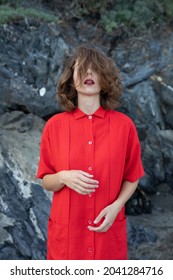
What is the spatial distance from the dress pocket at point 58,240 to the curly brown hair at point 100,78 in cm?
60

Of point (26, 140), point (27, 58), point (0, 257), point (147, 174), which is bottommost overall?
point (147, 174)

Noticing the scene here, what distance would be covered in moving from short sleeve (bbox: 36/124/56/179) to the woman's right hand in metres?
0.23

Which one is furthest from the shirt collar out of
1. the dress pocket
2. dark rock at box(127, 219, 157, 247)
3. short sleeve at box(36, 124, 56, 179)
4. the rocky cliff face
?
dark rock at box(127, 219, 157, 247)

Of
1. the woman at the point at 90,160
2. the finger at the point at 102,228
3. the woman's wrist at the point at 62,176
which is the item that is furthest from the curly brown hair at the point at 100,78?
the finger at the point at 102,228

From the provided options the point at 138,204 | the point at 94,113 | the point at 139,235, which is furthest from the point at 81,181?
the point at 138,204

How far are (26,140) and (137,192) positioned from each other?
1.67 m

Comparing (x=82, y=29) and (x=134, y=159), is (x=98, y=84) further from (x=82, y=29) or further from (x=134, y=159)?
(x=82, y=29)

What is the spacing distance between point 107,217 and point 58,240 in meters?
0.30

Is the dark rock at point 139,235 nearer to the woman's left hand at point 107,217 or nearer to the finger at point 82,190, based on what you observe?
the woman's left hand at point 107,217

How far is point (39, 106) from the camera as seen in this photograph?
6.71 metres

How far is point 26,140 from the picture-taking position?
20.0 ft

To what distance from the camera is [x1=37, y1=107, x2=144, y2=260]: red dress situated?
102 inches

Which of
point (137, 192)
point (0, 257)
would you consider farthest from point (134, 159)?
point (137, 192)

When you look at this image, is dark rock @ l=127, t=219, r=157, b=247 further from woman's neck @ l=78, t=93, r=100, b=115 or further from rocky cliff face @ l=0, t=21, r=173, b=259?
woman's neck @ l=78, t=93, r=100, b=115
